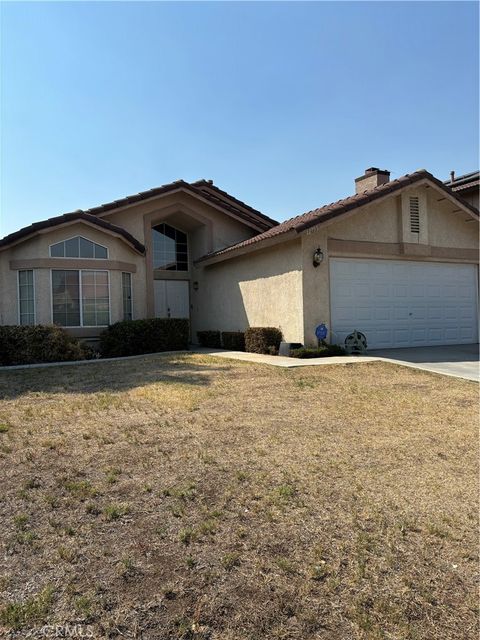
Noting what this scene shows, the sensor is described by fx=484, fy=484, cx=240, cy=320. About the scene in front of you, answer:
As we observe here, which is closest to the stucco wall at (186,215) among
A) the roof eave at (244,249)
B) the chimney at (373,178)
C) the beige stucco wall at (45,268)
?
the roof eave at (244,249)

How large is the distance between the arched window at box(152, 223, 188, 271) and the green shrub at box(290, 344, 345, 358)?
8412 millimetres

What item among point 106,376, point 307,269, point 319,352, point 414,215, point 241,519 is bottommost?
point 241,519

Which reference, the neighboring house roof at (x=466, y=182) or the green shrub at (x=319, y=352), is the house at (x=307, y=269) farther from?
the neighboring house roof at (x=466, y=182)

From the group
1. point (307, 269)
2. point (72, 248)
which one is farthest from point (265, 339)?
point (72, 248)

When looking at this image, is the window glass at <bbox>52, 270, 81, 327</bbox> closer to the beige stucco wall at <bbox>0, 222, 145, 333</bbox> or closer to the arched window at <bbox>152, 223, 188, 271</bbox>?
the beige stucco wall at <bbox>0, 222, 145, 333</bbox>

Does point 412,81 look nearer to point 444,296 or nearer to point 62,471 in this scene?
point 444,296

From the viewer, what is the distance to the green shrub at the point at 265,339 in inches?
544

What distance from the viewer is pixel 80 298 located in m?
15.1

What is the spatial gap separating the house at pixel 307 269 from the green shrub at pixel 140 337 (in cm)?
85

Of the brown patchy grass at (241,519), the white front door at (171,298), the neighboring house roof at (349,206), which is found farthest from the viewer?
the white front door at (171,298)

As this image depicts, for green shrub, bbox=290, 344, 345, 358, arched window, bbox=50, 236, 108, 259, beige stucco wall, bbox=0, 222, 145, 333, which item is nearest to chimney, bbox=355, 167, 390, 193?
green shrub, bbox=290, 344, 345, 358

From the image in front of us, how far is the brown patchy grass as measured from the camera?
2.57m

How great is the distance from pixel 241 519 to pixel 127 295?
13683 millimetres

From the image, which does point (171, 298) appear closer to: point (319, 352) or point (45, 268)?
point (45, 268)
